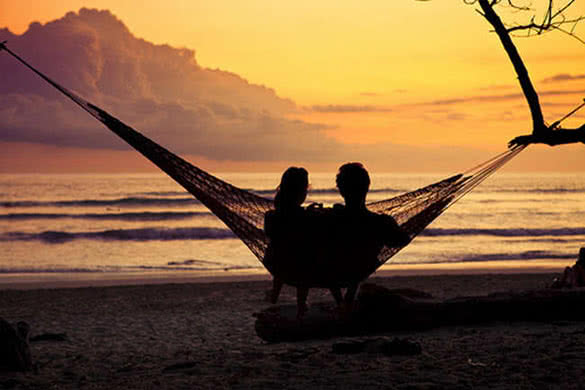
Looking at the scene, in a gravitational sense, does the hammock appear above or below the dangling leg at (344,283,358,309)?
above

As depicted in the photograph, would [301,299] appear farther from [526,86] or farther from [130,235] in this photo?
[130,235]

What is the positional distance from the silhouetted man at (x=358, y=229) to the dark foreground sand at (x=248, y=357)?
0.61m

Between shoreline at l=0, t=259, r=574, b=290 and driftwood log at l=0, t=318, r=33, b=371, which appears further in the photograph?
shoreline at l=0, t=259, r=574, b=290

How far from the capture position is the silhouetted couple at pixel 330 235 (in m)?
4.02

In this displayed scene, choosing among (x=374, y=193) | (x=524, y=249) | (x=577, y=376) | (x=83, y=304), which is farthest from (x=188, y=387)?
(x=374, y=193)

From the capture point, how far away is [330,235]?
4039mm

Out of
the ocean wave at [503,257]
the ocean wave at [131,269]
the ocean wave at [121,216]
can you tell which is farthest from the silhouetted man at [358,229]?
the ocean wave at [121,216]

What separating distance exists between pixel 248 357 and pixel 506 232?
17.0 meters

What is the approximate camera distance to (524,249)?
16.0m

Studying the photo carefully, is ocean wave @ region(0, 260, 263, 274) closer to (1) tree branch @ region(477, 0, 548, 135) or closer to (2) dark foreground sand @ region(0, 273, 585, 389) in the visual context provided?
(2) dark foreground sand @ region(0, 273, 585, 389)

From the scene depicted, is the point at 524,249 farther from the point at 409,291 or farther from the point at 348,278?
the point at 348,278

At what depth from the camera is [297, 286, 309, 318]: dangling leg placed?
441cm

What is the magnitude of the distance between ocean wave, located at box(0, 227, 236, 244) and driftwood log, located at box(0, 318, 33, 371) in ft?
45.7

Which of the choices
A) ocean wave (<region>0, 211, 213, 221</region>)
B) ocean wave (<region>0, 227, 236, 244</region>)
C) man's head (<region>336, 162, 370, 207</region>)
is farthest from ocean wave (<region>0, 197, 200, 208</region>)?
man's head (<region>336, 162, 370, 207</region>)
